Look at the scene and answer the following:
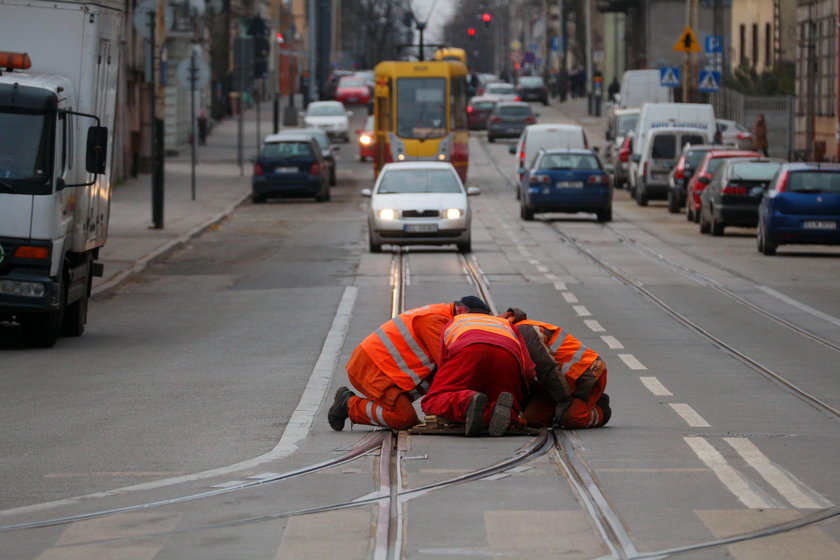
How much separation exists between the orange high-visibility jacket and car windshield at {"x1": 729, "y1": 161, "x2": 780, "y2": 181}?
2354 centimetres

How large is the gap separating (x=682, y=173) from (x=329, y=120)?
34525 mm

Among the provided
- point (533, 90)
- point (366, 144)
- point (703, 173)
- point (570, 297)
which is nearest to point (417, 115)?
point (703, 173)

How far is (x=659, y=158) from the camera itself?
148 ft

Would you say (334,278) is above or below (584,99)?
below

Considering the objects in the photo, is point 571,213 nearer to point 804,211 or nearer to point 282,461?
point 804,211

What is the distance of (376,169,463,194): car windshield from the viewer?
3072cm

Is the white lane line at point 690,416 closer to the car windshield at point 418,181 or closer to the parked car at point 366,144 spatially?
the car windshield at point 418,181

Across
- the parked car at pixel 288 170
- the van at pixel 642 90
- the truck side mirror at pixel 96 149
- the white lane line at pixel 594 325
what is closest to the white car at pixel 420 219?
the white lane line at pixel 594 325

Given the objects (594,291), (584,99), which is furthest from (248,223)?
(584,99)

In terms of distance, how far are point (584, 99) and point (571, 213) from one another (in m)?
79.4

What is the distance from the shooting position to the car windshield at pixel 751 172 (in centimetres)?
3416

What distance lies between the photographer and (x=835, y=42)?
53562 mm

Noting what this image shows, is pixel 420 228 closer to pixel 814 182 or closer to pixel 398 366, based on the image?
pixel 814 182

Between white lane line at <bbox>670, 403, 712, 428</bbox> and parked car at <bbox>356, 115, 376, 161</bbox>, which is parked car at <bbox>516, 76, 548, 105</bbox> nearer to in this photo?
parked car at <bbox>356, 115, 376, 161</bbox>
